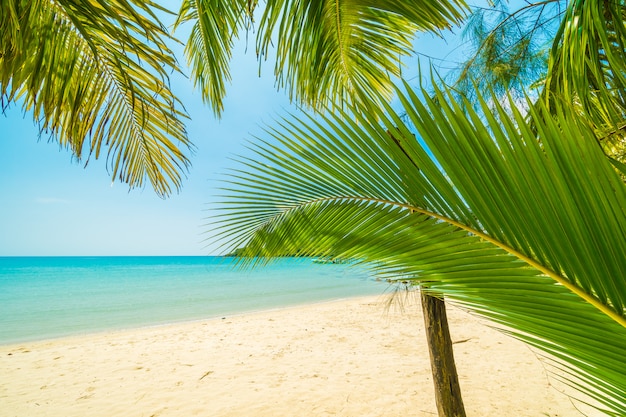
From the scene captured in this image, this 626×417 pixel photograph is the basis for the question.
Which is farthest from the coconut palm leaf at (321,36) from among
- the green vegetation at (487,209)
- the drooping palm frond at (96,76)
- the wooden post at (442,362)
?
the wooden post at (442,362)

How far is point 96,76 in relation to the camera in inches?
77.0

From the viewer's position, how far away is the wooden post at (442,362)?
2.37 meters

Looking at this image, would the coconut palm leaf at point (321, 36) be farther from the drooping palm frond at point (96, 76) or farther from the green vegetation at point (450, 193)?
the drooping palm frond at point (96, 76)

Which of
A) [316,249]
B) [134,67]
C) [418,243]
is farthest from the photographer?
[134,67]

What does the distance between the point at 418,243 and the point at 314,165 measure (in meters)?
0.36

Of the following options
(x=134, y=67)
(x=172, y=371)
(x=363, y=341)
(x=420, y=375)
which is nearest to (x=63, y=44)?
(x=134, y=67)

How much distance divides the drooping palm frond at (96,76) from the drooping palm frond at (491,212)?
115 centimetres

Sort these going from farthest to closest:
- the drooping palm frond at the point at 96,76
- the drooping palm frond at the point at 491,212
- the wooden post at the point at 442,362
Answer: the wooden post at the point at 442,362, the drooping palm frond at the point at 96,76, the drooping palm frond at the point at 491,212

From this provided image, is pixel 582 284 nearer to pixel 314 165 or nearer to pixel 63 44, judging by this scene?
pixel 314 165

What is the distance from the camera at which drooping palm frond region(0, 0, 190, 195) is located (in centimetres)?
139

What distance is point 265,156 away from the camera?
0.98 meters

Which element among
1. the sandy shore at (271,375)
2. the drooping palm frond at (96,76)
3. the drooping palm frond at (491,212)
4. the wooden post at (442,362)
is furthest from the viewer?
the sandy shore at (271,375)

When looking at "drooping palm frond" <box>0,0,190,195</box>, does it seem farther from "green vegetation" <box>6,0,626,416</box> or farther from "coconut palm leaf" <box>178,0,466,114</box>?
"coconut palm leaf" <box>178,0,466,114</box>

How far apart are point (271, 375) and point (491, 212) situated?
4281 millimetres
